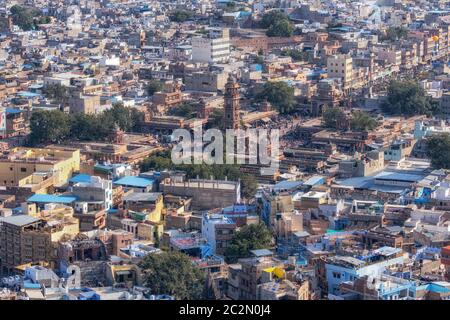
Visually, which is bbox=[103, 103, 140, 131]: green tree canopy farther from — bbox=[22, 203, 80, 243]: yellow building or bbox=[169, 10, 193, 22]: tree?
bbox=[169, 10, 193, 22]: tree

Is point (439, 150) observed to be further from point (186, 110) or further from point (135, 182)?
point (186, 110)

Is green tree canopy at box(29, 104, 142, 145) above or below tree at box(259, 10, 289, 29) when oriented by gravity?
below

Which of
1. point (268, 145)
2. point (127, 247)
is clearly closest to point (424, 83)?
point (268, 145)

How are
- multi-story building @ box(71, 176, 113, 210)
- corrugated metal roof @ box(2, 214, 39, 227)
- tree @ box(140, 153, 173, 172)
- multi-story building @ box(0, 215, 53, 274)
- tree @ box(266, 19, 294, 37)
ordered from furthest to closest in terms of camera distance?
tree @ box(266, 19, 294, 37) → tree @ box(140, 153, 173, 172) → multi-story building @ box(71, 176, 113, 210) → corrugated metal roof @ box(2, 214, 39, 227) → multi-story building @ box(0, 215, 53, 274)

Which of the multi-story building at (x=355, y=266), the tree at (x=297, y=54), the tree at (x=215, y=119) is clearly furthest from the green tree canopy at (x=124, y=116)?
the multi-story building at (x=355, y=266)

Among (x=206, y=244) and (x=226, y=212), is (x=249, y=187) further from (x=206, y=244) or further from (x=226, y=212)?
(x=206, y=244)

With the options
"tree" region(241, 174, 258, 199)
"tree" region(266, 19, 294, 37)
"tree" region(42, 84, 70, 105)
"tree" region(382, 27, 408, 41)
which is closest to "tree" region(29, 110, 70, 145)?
"tree" region(42, 84, 70, 105)

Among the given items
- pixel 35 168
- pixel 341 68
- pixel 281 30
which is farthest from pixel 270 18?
pixel 35 168
